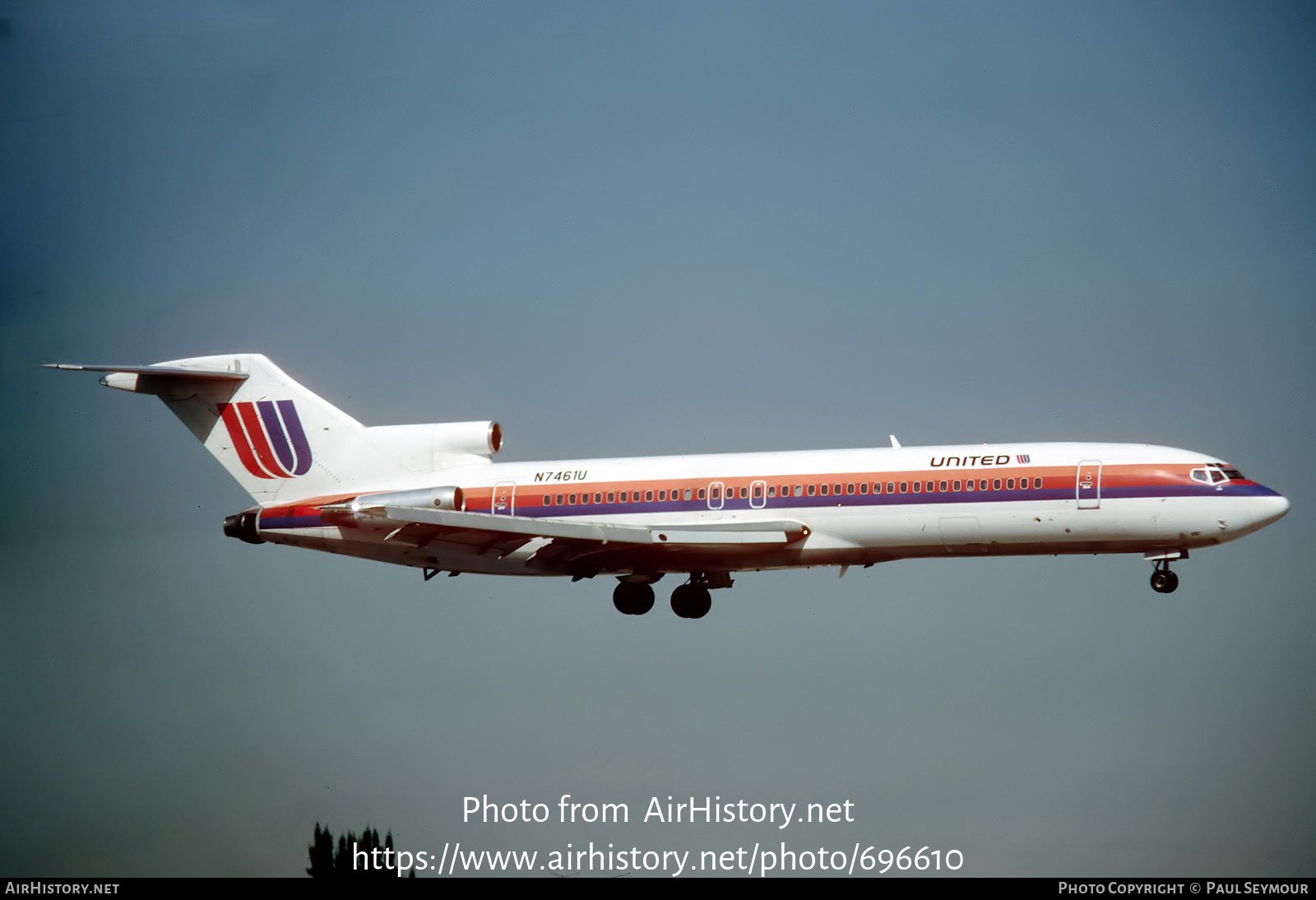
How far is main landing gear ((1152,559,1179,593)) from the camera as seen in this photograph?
149 feet

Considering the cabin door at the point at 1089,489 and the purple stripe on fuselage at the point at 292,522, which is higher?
the cabin door at the point at 1089,489

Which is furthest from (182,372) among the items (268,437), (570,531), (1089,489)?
(1089,489)

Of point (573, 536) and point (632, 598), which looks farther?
point (632, 598)

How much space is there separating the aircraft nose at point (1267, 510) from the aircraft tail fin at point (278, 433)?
21570 millimetres

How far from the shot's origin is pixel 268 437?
2092 inches

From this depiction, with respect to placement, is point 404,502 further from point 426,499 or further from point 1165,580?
point 1165,580

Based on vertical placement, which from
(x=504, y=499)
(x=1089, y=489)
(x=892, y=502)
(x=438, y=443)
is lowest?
(x=892, y=502)

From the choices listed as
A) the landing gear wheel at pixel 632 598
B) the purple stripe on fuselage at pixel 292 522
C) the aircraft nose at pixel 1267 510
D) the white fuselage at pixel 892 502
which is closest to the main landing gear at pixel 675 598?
the landing gear wheel at pixel 632 598

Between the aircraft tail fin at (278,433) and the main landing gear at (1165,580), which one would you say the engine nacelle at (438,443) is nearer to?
the aircraft tail fin at (278,433)

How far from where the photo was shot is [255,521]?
165ft

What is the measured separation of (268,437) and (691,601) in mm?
14080

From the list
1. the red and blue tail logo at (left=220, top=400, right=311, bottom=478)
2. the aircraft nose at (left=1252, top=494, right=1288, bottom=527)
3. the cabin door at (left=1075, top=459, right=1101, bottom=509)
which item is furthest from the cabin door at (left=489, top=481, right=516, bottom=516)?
the aircraft nose at (left=1252, top=494, right=1288, bottom=527)

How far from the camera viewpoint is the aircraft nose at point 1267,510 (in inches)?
1720

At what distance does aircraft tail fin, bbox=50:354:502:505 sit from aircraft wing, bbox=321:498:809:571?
12.2 feet
